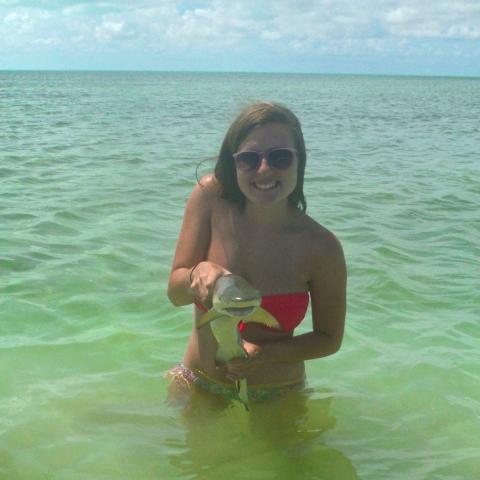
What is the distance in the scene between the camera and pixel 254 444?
149 inches

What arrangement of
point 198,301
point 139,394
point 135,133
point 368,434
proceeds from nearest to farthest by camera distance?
point 198,301
point 368,434
point 139,394
point 135,133

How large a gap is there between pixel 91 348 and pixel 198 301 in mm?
2253

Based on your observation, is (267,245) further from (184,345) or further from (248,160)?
(184,345)

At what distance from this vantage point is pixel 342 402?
178 inches

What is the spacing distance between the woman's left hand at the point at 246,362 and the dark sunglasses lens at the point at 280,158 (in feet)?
2.58

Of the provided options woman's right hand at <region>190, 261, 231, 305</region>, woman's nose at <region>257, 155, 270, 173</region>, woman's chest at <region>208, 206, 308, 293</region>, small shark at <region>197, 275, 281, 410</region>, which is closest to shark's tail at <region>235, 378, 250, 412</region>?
small shark at <region>197, 275, 281, 410</region>

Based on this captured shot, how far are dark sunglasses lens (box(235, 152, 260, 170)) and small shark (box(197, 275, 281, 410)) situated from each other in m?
0.57

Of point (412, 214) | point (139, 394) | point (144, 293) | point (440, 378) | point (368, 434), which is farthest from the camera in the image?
point (412, 214)

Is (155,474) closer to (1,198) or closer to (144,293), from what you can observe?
(144,293)

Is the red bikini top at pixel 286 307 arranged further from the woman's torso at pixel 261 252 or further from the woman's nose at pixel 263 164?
the woman's nose at pixel 263 164

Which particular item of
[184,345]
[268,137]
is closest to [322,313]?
[268,137]

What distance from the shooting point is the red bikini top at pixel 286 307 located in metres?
3.32

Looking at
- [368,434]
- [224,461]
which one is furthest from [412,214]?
[224,461]

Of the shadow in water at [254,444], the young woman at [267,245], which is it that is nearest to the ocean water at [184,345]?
the shadow in water at [254,444]
